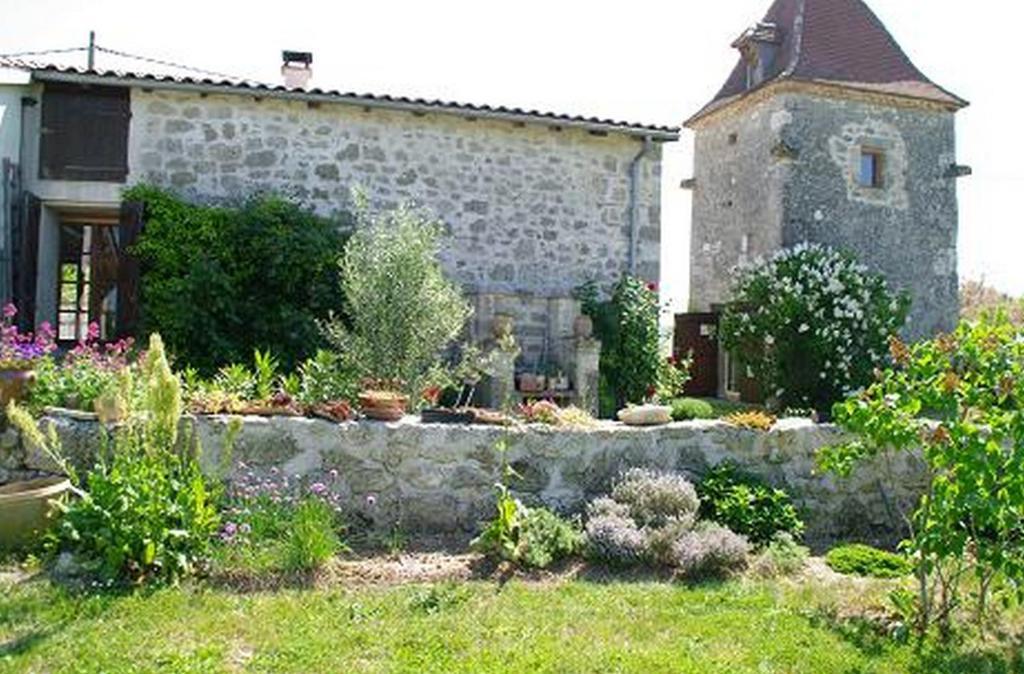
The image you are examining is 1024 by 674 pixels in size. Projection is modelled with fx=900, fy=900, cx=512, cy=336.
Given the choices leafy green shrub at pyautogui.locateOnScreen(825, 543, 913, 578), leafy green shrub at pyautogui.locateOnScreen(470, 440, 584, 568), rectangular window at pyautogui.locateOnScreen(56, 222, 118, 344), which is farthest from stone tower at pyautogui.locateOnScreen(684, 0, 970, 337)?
leafy green shrub at pyautogui.locateOnScreen(470, 440, 584, 568)

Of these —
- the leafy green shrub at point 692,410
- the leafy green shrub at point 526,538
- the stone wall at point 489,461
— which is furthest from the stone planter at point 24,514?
the leafy green shrub at point 692,410

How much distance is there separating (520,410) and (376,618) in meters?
2.95

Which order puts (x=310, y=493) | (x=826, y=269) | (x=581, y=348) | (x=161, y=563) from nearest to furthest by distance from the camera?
(x=161, y=563), (x=310, y=493), (x=581, y=348), (x=826, y=269)

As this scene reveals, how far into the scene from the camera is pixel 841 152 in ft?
55.6

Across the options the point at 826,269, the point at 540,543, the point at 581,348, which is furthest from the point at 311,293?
the point at 826,269

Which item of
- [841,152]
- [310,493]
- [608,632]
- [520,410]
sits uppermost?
[841,152]

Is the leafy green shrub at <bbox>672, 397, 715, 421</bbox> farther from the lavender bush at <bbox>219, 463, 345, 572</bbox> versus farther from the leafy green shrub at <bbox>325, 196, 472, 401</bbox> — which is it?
the lavender bush at <bbox>219, 463, 345, 572</bbox>

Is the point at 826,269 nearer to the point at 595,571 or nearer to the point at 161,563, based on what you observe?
the point at 595,571

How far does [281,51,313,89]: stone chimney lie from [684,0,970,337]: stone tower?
8535 millimetres

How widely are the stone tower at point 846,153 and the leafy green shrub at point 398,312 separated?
370 inches

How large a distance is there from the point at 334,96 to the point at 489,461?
21.1 feet

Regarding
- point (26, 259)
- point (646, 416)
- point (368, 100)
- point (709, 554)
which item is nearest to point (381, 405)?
point (646, 416)

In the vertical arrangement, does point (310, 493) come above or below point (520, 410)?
below

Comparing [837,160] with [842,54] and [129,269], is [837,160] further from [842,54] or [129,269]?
[129,269]
